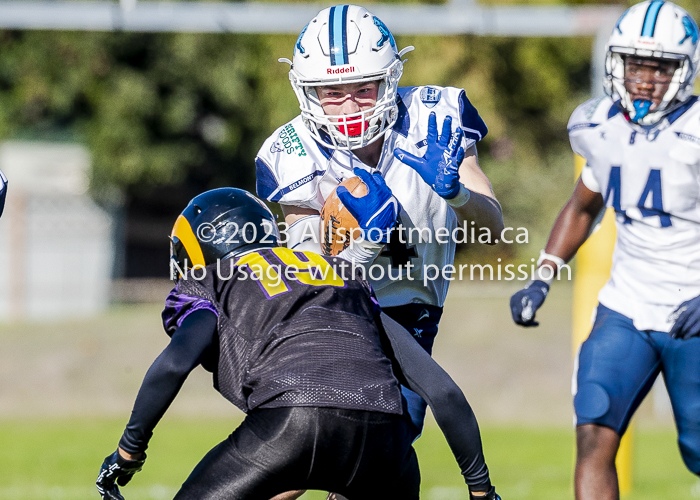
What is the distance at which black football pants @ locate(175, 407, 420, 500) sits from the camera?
2.68 m

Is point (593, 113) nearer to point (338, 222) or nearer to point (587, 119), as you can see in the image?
Answer: point (587, 119)

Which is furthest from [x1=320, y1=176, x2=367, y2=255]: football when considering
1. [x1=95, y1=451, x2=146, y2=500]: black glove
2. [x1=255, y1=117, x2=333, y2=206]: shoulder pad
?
[x1=95, y1=451, x2=146, y2=500]: black glove

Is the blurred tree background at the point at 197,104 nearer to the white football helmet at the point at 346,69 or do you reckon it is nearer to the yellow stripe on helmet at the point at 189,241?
the white football helmet at the point at 346,69

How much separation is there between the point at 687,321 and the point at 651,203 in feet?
1.55

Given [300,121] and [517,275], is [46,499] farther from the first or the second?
[517,275]

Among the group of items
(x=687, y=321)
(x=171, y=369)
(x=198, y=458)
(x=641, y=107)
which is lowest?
(x=198, y=458)

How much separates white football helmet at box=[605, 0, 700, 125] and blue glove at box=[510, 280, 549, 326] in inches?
30.4

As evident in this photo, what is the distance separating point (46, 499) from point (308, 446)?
4.86 metres

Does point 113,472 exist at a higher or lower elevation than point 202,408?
higher

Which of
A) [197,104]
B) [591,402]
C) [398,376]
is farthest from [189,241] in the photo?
[197,104]

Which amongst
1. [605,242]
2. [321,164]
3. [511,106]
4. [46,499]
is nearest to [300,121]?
[321,164]

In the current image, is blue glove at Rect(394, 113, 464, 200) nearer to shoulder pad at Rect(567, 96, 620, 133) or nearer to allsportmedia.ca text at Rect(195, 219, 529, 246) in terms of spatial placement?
allsportmedia.ca text at Rect(195, 219, 529, 246)

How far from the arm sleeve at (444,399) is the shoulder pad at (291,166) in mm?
863

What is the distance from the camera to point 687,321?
3729mm
